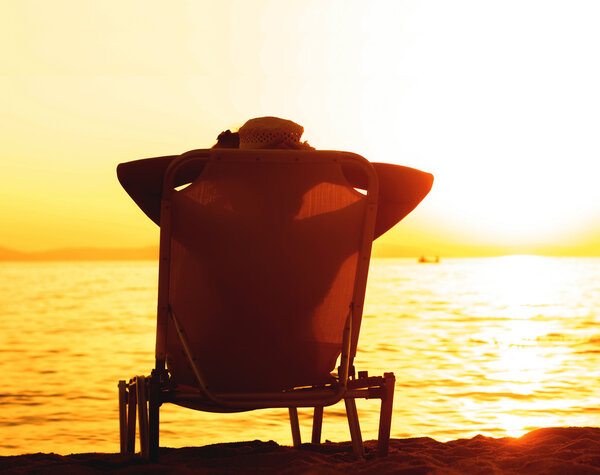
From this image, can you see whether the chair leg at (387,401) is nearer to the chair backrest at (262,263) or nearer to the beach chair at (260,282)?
the beach chair at (260,282)

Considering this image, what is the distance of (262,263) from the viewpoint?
3055 millimetres

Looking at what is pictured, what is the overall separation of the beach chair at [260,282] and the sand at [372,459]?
0.78ft

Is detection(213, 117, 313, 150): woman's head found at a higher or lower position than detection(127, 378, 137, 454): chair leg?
higher

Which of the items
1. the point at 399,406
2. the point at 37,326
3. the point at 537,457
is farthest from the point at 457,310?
the point at 537,457

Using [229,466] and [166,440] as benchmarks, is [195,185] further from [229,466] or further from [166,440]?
[166,440]

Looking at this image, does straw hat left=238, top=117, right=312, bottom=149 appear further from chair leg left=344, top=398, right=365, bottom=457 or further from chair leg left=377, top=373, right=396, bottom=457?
chair leg left=344, top=398, right=365, bottom=457

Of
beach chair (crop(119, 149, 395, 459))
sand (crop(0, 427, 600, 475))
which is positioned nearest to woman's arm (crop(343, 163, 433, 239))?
beach chair (crop(119, 149, 395, 459))

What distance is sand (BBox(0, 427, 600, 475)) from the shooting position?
10.6 feet

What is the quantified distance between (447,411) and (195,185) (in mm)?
4763

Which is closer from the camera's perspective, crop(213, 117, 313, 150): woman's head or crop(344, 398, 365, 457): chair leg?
crop(213, 117, 313, 150): woman's head

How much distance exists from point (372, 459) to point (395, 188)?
113 cm

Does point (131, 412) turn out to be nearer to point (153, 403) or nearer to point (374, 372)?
point (153, 403)

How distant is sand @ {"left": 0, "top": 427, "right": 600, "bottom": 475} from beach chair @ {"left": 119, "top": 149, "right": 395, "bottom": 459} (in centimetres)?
24

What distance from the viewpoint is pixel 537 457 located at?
361 centimetres
